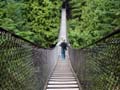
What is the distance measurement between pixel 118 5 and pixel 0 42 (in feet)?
26.9

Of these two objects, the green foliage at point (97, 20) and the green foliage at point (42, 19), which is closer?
the green foliage at point (97, 20)

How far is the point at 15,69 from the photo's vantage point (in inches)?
91.7

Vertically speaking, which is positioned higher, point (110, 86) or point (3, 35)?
point (3, 35)

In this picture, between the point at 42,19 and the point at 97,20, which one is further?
the point at 42,19

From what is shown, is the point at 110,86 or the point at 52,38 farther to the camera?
the point at 52,38

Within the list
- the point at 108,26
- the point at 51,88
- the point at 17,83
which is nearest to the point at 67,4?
the point at 108,26

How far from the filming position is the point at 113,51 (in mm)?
2148

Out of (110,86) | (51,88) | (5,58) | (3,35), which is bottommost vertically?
(51,88)

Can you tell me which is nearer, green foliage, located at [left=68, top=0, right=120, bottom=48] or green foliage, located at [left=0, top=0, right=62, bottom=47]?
green foliage, located at [left=68, top=0, right=120, bottom=48]

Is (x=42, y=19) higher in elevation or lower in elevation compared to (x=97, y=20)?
higher

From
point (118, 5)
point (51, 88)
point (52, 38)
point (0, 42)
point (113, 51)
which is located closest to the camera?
point (0, 42)

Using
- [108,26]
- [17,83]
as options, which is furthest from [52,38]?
[17,83]

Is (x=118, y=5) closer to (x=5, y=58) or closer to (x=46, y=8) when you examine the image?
(x=5, y=58)

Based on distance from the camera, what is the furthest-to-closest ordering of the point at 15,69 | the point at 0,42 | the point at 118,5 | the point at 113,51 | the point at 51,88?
the point at 118,5
the point at 51,88
the point at 15,69
the point at 113,51
the point at 0,42
